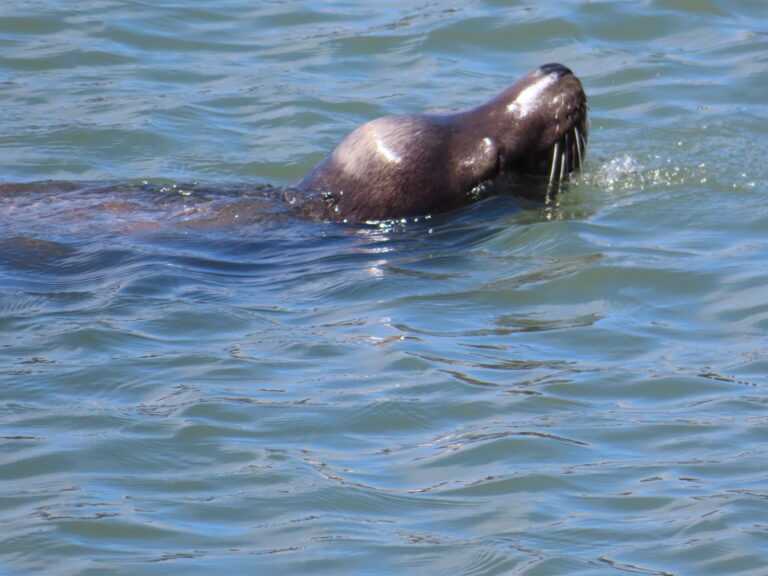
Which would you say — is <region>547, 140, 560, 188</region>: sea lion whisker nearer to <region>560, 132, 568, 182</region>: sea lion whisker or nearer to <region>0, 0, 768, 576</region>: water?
<region>560, 132, 568, 182</region>: sea lion whisker

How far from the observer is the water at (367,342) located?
12.9ft

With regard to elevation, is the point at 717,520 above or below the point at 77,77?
below

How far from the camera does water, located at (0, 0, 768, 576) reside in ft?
12.9

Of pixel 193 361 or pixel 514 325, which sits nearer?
pixel 193 361

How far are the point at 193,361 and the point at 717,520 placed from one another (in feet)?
6.62

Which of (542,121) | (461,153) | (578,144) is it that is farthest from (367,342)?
(578,144)

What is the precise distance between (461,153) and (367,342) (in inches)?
76.8

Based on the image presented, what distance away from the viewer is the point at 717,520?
3.94m

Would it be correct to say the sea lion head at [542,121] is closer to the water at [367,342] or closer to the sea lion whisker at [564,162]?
the sea lion whisker at [564,162]

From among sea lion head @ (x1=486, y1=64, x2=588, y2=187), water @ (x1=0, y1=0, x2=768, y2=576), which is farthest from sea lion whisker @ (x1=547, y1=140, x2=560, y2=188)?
water @ (x1=0, y1=0, x2=768, y2=576)

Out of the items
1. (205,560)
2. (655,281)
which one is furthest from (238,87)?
(205,560)

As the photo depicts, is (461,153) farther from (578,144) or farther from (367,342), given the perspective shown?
(367,342)

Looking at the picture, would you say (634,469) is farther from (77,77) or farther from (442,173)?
(77,77)

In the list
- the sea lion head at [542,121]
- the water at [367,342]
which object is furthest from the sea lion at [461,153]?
the water at [367,342]
